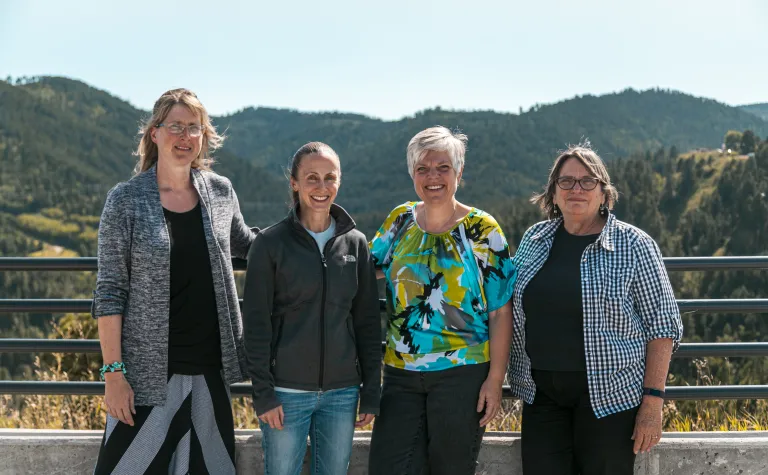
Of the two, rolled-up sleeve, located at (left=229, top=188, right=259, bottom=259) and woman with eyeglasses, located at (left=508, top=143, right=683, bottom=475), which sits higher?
rolled-up sleeve, located at (left=229, top=188, right=259, bottom=259)

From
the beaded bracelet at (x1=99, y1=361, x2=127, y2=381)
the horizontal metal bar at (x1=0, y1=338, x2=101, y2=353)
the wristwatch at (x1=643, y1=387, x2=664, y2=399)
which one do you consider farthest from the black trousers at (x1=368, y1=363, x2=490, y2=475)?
the horizontal metal bar at (x1=0, y1=338, x2=101, y2=353)

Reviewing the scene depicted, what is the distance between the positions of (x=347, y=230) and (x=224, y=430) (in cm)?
96

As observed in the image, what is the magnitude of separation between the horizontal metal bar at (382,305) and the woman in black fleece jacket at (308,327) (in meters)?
0.45

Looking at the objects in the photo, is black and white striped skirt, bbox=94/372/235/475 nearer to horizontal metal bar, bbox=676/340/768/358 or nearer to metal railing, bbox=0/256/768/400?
metal railing, bbox=0/256/768/400

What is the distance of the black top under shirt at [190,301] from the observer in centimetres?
277

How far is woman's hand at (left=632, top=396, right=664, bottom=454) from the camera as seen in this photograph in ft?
9.27

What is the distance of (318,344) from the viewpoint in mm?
2793

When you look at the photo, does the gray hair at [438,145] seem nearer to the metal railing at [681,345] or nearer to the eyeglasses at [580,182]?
the eyeglasses at [580,182]

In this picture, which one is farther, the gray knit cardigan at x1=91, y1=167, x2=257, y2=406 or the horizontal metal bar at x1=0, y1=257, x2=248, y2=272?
the horizontal metal bar at x1=0, y1=257, x2=248, y2=272

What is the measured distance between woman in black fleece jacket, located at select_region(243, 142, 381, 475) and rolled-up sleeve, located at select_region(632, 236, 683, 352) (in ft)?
3.53

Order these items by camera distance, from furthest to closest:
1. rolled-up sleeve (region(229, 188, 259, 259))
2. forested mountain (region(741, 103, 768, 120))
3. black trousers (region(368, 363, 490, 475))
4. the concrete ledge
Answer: forested mountain (region(741, 103, 768, 120)), the concrete ledge, rolled-up sleeve (region(229, 188, 259, 259)), black trousers (region(368, 363, 490, 475))

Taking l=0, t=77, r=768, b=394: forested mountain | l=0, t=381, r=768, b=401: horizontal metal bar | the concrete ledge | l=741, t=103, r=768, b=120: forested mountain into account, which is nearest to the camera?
the concrete ledge

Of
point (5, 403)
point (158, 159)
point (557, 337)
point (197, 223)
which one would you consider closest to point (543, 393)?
point (557, 337)

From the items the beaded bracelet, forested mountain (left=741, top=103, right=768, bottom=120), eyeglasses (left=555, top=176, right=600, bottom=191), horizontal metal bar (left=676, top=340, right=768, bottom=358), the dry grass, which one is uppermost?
forested mountain (left=741, top=103, right=768, bottom=120)
